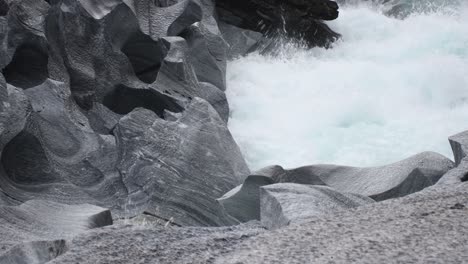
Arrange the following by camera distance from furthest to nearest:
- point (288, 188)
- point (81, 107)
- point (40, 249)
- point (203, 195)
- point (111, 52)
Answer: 1. point (111, 52)
2. point (81, 107)
3. point (203, 195)
4. point (288, 188)
5. point (40, 249)

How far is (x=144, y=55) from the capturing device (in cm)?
1006

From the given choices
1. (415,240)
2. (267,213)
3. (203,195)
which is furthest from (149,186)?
(415,240)

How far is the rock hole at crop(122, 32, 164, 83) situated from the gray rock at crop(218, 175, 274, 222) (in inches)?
162

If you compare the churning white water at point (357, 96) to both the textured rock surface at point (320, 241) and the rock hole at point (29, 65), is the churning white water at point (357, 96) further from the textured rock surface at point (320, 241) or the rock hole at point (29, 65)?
the textured rock surface at point (320, 241)

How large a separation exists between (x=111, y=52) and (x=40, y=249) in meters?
5.52

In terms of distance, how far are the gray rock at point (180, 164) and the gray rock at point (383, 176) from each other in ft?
2.64

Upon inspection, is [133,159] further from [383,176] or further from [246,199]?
[383,176]

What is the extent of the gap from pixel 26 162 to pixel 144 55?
11.4 ft

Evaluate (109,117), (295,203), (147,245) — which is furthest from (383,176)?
(147,245)

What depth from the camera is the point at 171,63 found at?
370 inches

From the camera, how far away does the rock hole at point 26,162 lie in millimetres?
6816

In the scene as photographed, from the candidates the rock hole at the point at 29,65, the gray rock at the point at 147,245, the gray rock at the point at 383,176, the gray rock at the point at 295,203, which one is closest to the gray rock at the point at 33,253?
the gray rock at the point at 147,245

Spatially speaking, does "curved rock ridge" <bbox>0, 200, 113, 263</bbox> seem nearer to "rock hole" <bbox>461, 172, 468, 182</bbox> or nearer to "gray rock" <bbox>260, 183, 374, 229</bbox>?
"gray rock" <bbox>260, 183, 374, 229</bbox>

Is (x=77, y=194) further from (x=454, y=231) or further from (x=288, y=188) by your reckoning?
(x=454, y=231)
